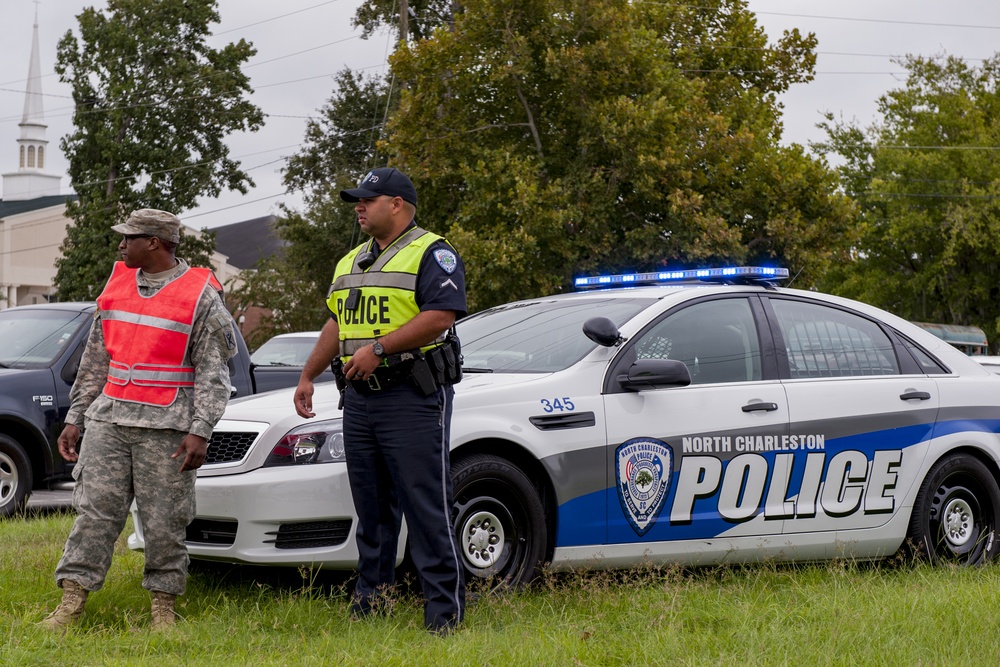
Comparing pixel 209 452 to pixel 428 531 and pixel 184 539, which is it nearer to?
pixel 184 539

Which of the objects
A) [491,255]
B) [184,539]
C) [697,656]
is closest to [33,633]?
[184,539]

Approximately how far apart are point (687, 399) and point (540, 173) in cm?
1551

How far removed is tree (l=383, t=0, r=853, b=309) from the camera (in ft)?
67.3

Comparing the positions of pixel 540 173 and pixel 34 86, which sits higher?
pixel 34 86

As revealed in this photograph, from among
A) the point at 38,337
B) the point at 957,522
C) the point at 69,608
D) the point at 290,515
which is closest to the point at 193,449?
the point at 290,515

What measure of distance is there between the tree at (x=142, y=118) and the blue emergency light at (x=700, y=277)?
118 ft

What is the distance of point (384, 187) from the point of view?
4914 mm

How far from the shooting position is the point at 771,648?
442 centimetres

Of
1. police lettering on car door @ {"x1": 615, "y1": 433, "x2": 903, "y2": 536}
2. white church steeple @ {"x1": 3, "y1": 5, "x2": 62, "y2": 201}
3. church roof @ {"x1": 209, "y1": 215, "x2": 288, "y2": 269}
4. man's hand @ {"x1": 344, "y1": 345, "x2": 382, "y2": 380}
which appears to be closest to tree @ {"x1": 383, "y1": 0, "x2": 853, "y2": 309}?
police lettering on car door @ {"x1": 615, "y1": 433, "x2": 903, "y2": 536}

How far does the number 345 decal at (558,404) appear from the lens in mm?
5320

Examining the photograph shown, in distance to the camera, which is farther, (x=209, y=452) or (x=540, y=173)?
(x=540, y=173)

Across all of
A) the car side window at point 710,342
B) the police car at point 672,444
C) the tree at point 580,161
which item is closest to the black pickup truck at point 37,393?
the police car at point 672,444

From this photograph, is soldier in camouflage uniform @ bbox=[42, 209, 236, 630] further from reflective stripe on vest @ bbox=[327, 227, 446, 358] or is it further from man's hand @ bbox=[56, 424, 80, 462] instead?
reflective stripe on vest @ bbox=[327, 227, 446, 358]

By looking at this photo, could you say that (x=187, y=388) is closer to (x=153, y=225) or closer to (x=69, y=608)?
(x=153, y=225)
